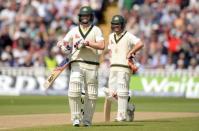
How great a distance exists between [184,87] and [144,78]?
171 cm

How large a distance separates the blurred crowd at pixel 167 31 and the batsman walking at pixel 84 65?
55.9 ft

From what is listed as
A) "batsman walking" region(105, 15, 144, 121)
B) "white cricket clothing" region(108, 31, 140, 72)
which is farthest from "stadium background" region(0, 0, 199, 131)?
"white cricket clothing" region(108, 31, 140, 72)

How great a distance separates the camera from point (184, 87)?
104ft

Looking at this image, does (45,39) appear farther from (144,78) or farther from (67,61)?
(67,61)

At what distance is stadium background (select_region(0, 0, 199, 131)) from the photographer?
3177cm

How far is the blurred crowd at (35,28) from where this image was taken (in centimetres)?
3528

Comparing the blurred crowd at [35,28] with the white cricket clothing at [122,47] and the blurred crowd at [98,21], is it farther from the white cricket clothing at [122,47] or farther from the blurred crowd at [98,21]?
the white cricket clothing at [122,47]

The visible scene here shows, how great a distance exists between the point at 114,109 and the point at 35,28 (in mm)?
12960

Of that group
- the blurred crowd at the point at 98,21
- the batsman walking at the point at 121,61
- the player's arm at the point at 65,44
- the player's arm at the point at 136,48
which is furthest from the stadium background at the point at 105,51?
the player's arm at the point at 65,44

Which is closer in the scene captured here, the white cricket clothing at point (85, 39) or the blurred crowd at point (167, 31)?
the white cricket clothing at point (85, 39)

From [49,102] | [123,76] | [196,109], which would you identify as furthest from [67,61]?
[49,102]

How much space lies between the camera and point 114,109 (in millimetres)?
24562

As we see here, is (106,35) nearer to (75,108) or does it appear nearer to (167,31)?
(167,31)

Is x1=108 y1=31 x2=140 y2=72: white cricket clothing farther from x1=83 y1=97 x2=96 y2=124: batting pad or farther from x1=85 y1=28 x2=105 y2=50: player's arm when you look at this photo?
x1=83 y1=97 x2=96 y2=124: batting pad
